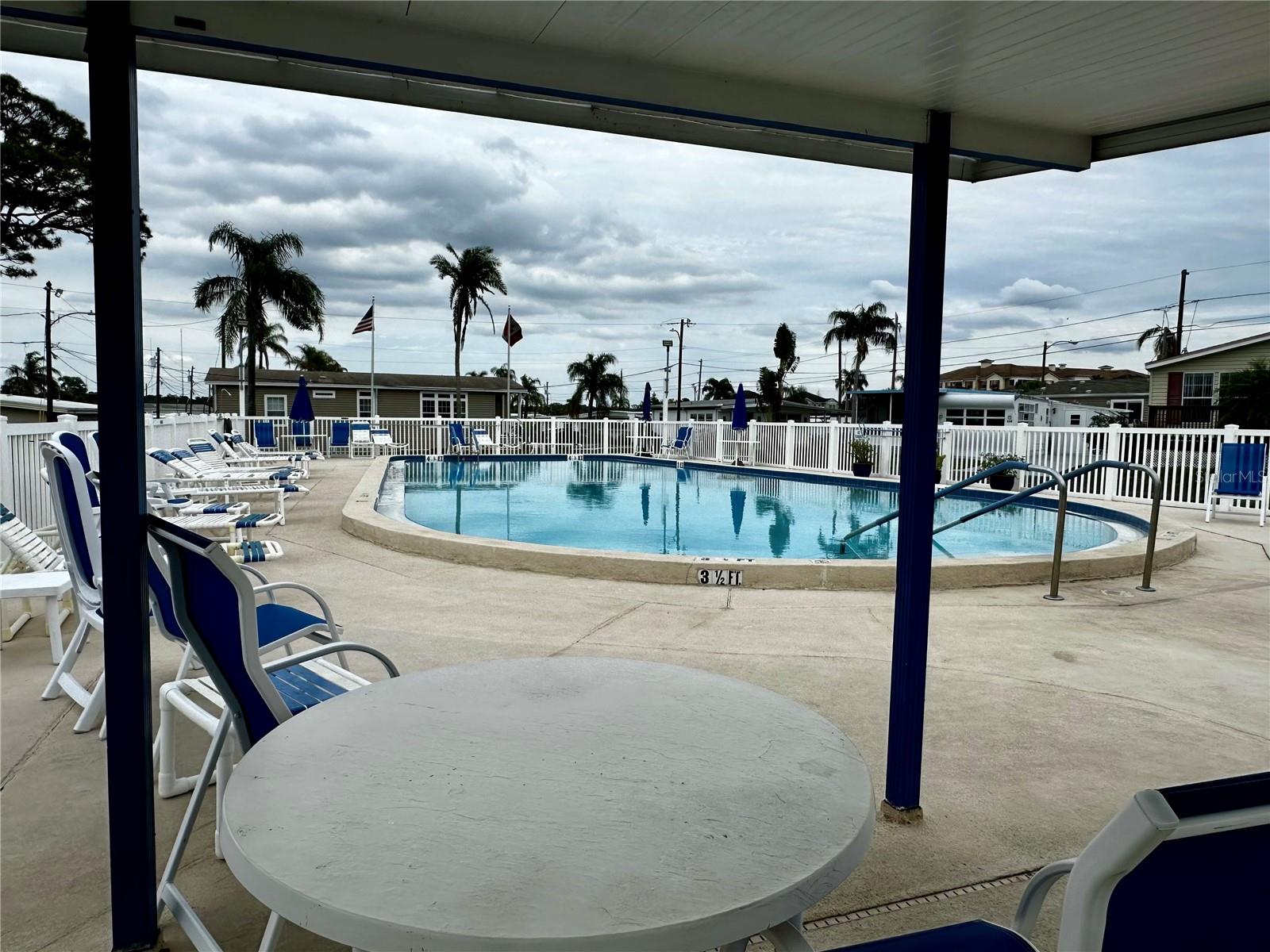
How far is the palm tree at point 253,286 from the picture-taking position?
25750 mm

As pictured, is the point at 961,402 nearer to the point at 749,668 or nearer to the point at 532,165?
the point at 532,165

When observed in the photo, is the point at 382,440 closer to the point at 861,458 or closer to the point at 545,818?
the point at 861,458

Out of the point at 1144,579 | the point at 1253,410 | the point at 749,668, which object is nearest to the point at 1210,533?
the point at 1144,579

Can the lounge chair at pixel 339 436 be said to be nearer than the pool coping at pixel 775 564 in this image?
No

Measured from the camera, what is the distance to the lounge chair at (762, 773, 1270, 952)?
0.66 metres

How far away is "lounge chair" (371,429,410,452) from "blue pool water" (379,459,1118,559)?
290 cm

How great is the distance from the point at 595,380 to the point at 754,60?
5515cm

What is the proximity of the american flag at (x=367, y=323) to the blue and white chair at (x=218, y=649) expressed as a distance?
2219cm

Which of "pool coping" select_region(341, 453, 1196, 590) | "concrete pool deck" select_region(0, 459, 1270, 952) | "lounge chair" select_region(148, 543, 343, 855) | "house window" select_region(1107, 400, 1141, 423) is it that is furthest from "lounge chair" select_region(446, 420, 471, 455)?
"house window" select_region(1107, 400, 1141, 423)

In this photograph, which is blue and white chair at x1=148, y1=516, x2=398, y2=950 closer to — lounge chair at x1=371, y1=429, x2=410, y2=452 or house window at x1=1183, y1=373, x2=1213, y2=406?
lounge chair at x1=371, y1=429, x2=410, y2=452

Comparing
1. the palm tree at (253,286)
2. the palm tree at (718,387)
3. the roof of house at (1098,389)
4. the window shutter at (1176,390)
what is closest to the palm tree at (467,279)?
the palm tree at (253,286)

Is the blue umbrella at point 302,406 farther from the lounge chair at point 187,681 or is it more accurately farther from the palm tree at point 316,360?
the palm tree at point 316,360

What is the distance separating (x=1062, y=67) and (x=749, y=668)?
2.73 m

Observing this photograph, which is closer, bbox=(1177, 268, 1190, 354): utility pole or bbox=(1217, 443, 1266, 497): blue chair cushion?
bbox=(1217, 443, 1266, 497): blue chair cushion
